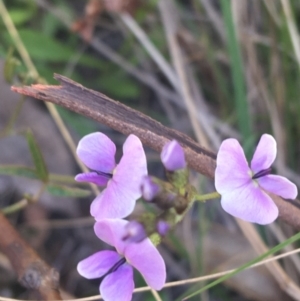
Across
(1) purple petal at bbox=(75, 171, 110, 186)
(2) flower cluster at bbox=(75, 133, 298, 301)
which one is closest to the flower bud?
(2) flower cluster at bbox=(75, 133, 298, 301)

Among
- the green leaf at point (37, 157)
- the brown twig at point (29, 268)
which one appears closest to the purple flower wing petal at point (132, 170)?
the brown twig at point (29, 268)

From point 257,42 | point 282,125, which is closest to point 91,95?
point 282,125

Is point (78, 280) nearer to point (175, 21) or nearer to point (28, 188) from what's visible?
point (28, 188)

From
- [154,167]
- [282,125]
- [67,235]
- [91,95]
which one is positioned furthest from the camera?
[154,167]

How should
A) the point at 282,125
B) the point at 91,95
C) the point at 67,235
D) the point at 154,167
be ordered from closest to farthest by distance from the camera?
the point at 91,95
the point at 282,125
the point at 67,235
the point at 154,167

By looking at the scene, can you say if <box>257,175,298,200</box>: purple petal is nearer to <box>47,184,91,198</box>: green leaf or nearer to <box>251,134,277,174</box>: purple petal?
<box>251,134,277,174</box>: purple petal
